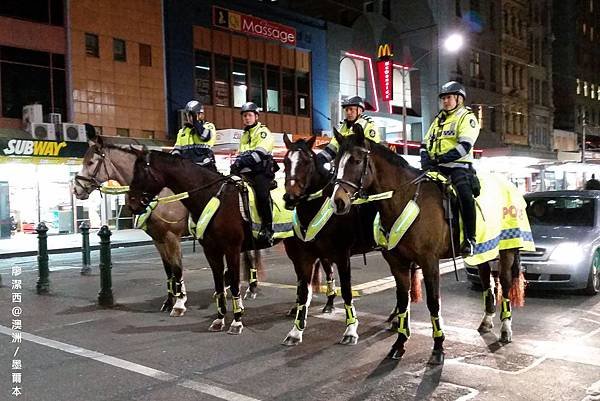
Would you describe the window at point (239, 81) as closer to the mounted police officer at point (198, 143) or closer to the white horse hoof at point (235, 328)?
the mounted police officer at point (198, 143)

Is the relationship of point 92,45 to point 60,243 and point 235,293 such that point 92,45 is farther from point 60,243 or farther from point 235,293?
point 235,293

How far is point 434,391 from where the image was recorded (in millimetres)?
5477

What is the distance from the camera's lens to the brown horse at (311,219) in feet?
22.9

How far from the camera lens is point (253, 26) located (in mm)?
30438

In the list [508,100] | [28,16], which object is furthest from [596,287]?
[508,100]

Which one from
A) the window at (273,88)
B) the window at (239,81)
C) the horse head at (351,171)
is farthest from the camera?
the window at (273,88)

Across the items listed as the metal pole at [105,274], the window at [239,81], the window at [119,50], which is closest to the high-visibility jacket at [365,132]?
the metal pole at [105,274]

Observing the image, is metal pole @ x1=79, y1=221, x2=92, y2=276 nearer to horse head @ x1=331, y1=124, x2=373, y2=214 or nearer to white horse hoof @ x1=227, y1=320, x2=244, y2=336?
white horse hoof @ x1=227, y1=320, x2=244, y2=336

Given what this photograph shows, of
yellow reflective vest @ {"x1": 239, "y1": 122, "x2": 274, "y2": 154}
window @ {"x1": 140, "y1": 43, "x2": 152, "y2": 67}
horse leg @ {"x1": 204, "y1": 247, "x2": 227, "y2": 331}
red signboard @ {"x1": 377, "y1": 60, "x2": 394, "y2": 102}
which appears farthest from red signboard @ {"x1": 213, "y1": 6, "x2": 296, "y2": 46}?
horse leg @ {"x1": 204, "y1": 247, "x2": 227, "y2": 331}

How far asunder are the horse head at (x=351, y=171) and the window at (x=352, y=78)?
29332 millimetres

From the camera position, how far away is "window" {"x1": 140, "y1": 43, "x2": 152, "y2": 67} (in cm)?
2658

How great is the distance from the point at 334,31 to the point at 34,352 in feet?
99.2

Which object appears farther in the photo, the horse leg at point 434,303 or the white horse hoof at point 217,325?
the white horse hoof at point 217,325

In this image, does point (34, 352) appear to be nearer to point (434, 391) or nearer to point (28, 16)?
point (434, 391)
